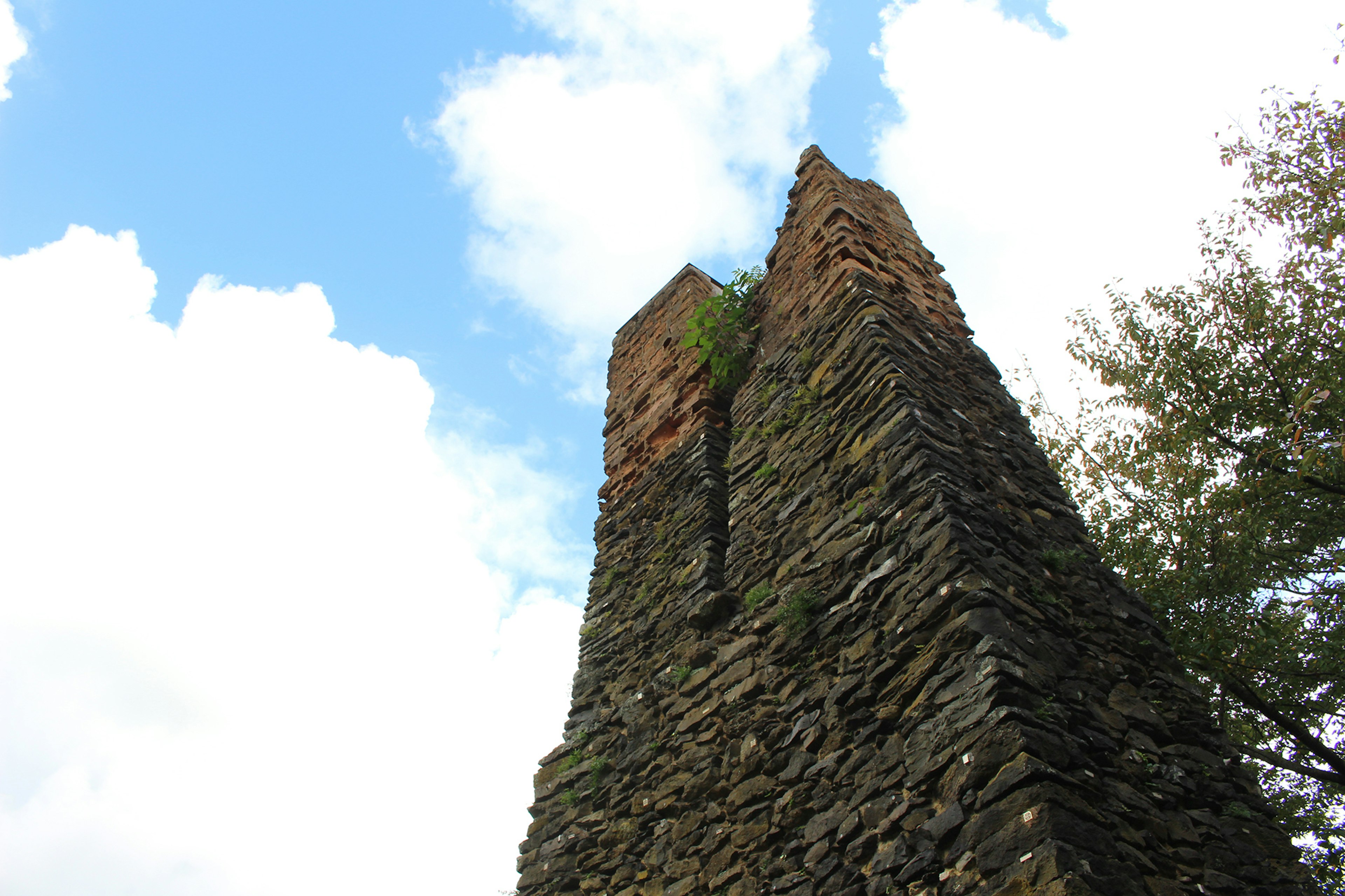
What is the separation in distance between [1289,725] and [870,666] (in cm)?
623

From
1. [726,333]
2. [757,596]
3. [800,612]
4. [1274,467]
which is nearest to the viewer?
[800,612]

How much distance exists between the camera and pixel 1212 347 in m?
9.43

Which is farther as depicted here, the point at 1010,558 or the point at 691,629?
the point at 691,629

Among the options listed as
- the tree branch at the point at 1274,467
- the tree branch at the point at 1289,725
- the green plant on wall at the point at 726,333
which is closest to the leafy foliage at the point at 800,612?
the green plant on wall at the point at 726,333

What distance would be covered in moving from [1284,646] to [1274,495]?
1529 millimetres

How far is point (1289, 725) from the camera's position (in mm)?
7656

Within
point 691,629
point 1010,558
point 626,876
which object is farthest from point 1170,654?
point 626,876

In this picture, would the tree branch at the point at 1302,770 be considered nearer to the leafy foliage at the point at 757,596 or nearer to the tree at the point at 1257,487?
the tree at the point at 1257,487

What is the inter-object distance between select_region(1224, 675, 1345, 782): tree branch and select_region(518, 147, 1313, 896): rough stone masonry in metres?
3.91

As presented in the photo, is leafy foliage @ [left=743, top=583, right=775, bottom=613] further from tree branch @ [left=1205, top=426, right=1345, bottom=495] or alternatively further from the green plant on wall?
tree branch @ [left=1205, top=426, right=1345, bottom=495]

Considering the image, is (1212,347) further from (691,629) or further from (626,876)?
(626,876)

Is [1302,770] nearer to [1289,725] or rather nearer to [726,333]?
[1289,725]

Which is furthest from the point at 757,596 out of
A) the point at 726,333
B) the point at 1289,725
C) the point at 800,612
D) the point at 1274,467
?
the point at 1274,467

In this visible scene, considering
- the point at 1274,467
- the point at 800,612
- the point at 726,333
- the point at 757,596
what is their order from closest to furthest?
the point at 800,612, the point at 757,596, the point at 726,333, the point at 1274,467
